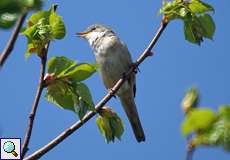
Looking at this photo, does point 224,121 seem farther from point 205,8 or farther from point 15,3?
point 205,8

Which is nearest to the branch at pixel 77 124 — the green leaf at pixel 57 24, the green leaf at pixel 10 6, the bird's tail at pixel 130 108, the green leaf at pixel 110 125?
the green leaf at pixel 110 125

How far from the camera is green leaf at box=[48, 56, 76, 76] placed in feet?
9.21

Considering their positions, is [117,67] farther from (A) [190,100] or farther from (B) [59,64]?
(A) [190,100]

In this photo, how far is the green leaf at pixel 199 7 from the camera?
10.8ft

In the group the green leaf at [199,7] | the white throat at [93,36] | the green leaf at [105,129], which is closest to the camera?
the green leaf at [199,7]

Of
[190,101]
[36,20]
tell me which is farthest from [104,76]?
[190,101]

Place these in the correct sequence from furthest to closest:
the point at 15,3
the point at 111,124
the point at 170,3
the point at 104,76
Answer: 1. the point at 104,76
2. the point at 111,124
3. the point at 170,3
4. the point at 15,3

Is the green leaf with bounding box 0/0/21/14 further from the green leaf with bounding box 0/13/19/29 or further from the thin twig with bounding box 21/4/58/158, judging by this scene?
the thin twig with bounding box 21/4/58/158

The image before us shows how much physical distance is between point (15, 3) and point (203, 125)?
1.47ft

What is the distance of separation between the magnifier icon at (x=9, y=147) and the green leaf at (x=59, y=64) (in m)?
0.53

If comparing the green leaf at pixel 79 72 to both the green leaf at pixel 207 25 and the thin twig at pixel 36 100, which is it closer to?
the thin twig at pixel 36 100

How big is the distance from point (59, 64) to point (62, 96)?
0.32 metres

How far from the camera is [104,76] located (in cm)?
711

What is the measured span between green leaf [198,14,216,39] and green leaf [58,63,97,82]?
3.46 feet
